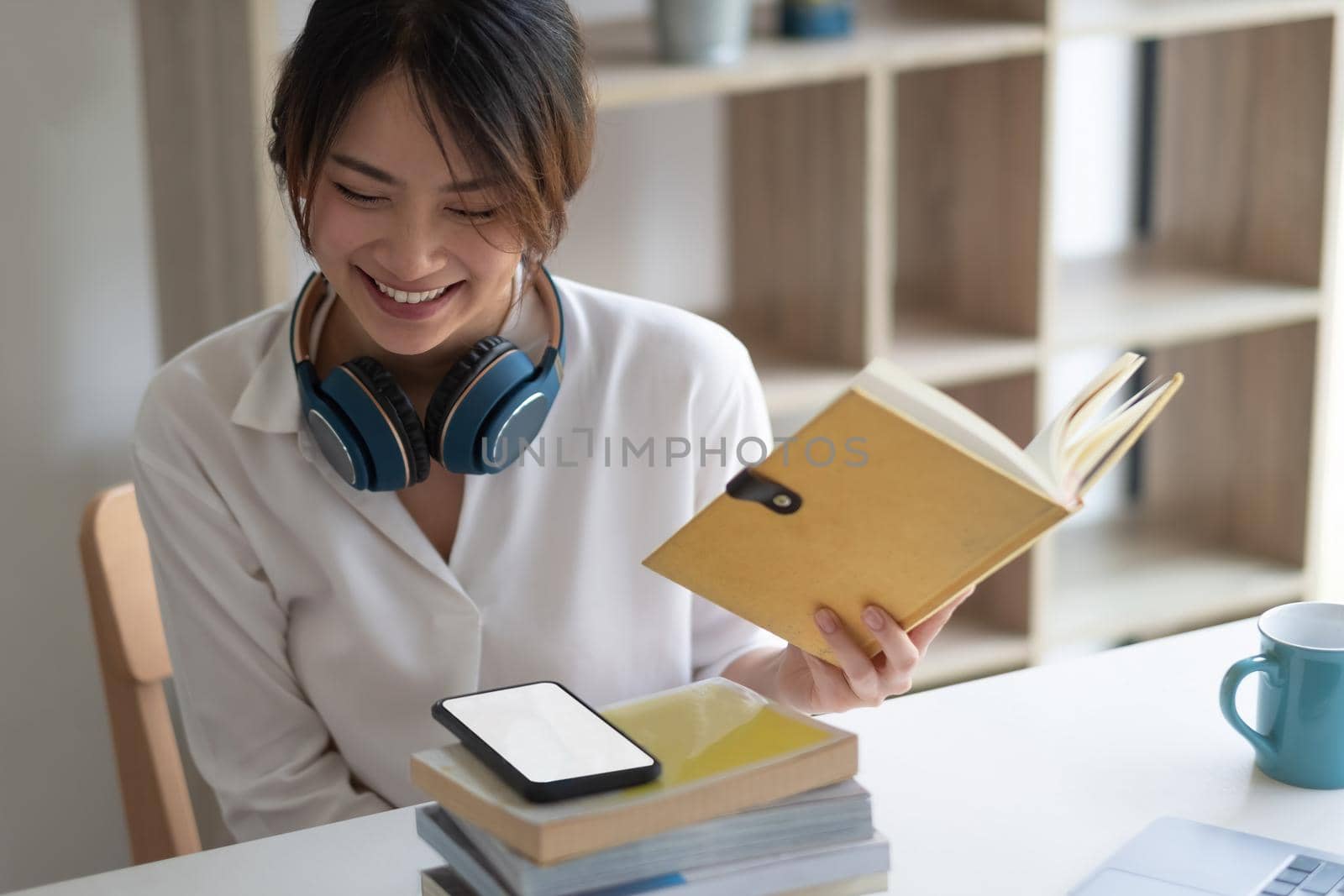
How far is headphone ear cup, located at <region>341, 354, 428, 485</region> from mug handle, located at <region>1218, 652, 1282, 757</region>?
0.66m

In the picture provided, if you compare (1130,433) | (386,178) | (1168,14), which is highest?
(1168,14)

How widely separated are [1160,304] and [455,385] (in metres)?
1.42

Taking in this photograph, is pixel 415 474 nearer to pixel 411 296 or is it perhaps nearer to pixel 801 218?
pixel 411 296

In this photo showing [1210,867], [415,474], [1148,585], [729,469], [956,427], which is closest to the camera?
[956,427]

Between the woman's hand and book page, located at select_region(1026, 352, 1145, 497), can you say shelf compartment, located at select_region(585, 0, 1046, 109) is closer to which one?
the woman's hand

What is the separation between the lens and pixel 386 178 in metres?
1.19

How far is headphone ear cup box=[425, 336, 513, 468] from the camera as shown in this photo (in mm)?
1278

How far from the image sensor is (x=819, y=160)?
6.80 feet

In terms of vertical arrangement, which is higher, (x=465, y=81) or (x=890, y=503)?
(x=465, y=81)

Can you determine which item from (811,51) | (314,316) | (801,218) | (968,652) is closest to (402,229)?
(314,316)

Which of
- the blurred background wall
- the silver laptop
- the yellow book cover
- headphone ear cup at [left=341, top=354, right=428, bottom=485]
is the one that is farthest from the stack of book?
the blurred background wall

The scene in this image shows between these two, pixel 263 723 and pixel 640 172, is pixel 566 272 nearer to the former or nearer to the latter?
pixel 640 172

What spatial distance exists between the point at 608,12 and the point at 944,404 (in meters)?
1.39

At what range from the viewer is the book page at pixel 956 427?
0.86m
